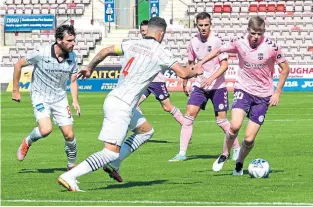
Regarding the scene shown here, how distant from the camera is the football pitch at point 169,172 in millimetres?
11391

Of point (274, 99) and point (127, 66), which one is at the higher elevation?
point (127, 66)

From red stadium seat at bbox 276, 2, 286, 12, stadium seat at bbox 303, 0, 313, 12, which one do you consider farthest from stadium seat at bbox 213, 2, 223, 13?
stadium seat at bbox 303, 0, 313, 12

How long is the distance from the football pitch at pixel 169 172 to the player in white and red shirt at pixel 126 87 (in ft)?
1.38

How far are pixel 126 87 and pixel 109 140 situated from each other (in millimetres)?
739

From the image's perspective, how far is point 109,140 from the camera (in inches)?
472

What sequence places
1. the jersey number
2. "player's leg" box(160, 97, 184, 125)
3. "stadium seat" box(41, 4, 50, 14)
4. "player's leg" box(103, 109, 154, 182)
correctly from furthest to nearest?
"stadium seat" box(41, 4, 50, 14)
"player's leg" box(160, 97, 184, 125)
"player's leg" box(103, 109, 154, 182)
the jersey number

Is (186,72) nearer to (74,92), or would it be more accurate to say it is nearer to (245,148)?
(245,148)

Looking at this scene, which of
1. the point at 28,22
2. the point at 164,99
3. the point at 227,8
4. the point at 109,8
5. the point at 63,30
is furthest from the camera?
the point at 28,22

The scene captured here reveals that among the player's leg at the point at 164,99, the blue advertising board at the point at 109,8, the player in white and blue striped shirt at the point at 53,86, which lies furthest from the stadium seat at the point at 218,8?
the player in white and blue striped shirt at the point at 53,86

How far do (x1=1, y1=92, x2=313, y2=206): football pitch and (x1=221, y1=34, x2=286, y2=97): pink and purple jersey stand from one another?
4.35ft

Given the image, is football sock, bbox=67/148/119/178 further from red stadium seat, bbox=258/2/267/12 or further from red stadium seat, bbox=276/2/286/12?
red stadium seat, bbox=276/2/286/12

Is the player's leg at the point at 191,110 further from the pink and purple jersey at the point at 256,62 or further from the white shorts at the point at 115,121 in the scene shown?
the white shorts at the point at 115,121

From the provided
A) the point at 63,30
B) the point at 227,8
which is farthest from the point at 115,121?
the point at 227,8

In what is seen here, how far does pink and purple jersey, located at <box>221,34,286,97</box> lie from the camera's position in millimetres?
13984
